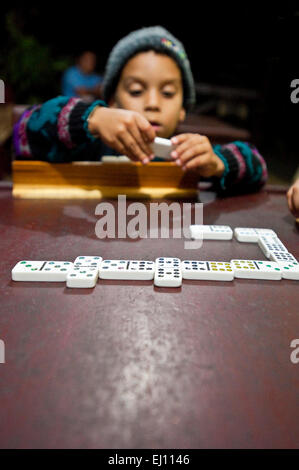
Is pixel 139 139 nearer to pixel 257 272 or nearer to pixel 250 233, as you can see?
pixel 250 233

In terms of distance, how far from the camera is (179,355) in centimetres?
41

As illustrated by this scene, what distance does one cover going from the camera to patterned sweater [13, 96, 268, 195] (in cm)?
97

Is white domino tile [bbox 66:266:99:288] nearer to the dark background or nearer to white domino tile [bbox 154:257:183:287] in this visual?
white domino tile [bbox 154:257:183:287]

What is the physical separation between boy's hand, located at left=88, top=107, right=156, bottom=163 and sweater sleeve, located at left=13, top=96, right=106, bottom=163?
76 millimetres

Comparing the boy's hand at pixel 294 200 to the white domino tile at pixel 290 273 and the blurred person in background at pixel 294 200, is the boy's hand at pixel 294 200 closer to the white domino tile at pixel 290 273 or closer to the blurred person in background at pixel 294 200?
the blurred person in background at pixel 294 200

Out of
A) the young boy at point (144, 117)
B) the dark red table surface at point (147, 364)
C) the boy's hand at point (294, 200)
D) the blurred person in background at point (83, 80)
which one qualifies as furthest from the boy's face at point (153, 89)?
the blurred person in background at point (83, 80)

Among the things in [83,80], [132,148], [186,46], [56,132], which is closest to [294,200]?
[132,148]

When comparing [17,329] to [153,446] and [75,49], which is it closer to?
[153,446]

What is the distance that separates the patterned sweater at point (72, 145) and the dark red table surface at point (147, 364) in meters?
0.43

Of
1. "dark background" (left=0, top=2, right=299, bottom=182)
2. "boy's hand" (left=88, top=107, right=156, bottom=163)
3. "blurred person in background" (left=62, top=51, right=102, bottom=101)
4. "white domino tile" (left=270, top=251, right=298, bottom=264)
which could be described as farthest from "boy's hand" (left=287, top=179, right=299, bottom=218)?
"blurred person in background" (left=62, top=51, right=102, bottom=101)

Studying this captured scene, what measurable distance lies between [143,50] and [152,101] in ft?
0.59

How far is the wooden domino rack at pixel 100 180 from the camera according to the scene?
94cm

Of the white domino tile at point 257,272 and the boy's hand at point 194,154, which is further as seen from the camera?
the boy's hand at point 194,154

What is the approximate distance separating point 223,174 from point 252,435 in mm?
806
